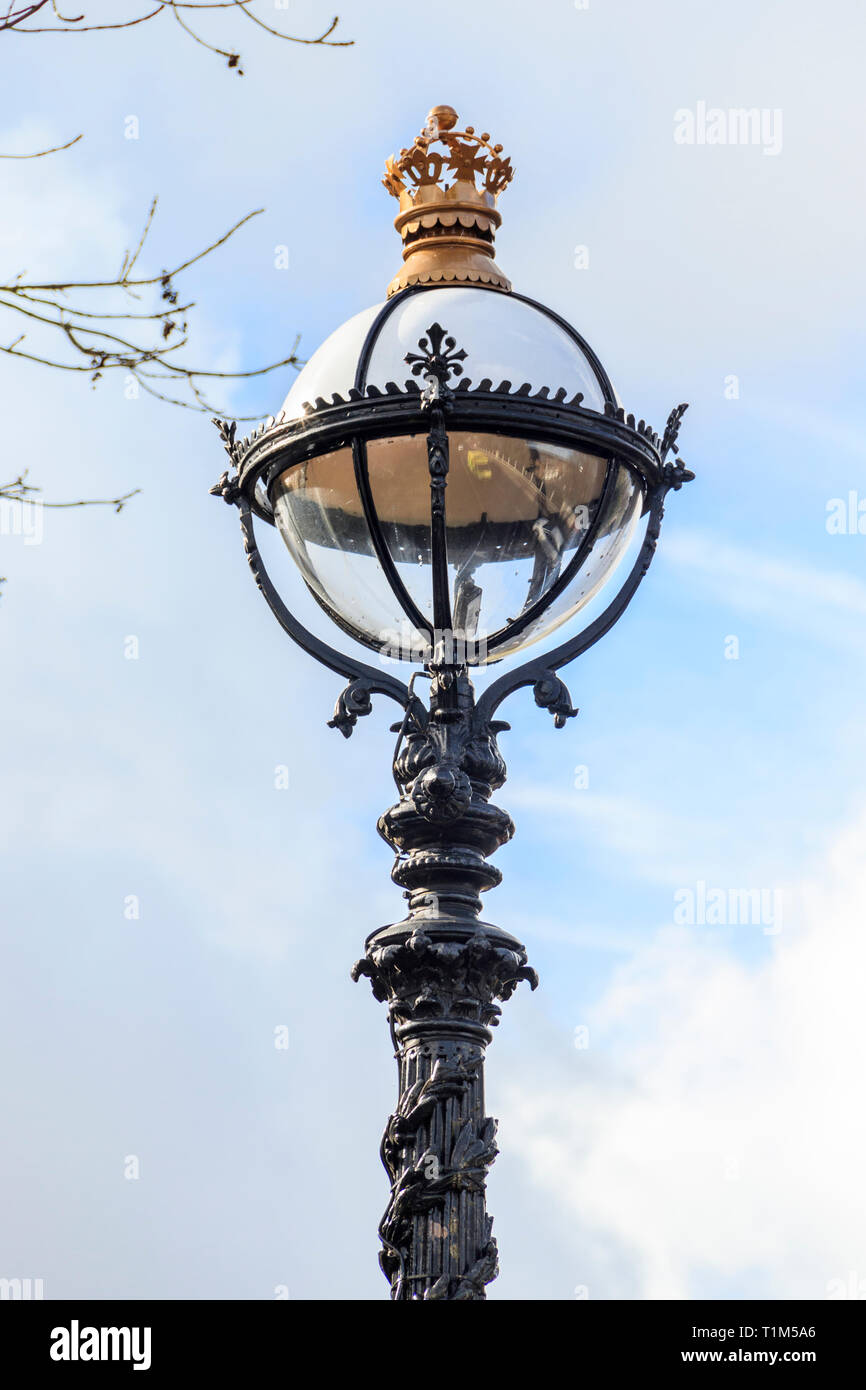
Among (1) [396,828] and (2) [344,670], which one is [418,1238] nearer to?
(1) [396,828]

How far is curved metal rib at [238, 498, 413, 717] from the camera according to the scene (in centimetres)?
643

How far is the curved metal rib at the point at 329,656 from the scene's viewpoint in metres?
6.43

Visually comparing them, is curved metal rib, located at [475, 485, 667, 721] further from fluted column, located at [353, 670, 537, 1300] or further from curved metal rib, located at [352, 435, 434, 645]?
curved metal rib, located at [352, 435, 434, 645]

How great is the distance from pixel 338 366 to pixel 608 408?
790 mm

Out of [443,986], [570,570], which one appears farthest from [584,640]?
[443,986]

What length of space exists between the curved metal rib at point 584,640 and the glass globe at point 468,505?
7 centimetres

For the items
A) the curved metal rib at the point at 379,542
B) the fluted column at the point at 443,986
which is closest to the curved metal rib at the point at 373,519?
the curved metal rib at the point at 379,542

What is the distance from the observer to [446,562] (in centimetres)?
625

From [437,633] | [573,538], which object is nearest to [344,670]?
[437,633]

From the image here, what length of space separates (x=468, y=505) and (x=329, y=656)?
0.58 metres

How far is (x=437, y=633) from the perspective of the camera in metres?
6.33

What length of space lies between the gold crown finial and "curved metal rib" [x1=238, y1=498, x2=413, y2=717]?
3.05 ft

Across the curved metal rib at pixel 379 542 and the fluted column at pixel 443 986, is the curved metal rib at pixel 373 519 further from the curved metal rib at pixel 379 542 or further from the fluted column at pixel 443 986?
the fluted column at pixel 443 986

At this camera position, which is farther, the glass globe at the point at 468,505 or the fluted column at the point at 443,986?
the glass globe at the point at 468,505
